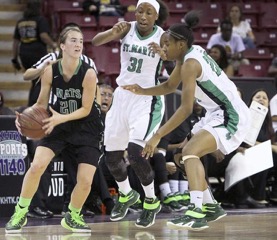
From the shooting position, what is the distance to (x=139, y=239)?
7.04 meters

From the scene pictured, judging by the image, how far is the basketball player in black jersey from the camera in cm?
759

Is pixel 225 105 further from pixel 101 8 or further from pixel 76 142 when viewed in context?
pixel 101 8

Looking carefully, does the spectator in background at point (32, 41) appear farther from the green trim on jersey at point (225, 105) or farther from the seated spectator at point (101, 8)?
the green trim on jersey at point (225, 105)

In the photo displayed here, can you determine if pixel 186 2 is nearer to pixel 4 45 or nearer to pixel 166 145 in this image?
pixel 4 45

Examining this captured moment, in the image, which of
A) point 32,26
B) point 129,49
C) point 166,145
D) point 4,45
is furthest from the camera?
point 4,45

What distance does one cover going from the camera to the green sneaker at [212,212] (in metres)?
7.67

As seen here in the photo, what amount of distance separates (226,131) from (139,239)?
1.14 meters

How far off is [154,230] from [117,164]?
2.90 ft

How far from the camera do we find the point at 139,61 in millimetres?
8336

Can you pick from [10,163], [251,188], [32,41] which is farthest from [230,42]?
[10,163]

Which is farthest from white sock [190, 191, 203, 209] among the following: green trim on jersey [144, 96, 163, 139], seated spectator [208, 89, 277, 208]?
seated spectator [208, 89, 277, 208]

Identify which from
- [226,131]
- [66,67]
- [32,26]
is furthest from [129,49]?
[32,26]

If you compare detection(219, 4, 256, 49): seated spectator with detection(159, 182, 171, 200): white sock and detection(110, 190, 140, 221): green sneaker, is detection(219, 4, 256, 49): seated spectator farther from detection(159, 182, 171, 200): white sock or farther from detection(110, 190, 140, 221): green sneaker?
detection(110, 190, 140, 221): green sneaker

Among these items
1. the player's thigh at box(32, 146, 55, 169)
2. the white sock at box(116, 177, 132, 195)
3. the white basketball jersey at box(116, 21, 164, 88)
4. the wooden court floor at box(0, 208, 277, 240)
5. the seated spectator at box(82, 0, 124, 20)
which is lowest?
the wooden court floor at box(0, 208, 277, 240)
